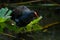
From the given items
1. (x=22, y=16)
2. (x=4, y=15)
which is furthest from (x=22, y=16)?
(x=4, y=15)

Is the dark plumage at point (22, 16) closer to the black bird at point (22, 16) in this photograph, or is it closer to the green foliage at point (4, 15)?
the black bird at point (22, 16)

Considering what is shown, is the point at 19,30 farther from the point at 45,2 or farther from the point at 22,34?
the point at 45,2

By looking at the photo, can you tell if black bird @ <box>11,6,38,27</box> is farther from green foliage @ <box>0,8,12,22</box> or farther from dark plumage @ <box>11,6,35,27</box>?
green foliage @ <box>0,8,12,22</box>

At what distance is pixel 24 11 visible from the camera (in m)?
2.83

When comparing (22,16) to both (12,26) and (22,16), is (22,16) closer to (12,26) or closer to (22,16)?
(22,16)

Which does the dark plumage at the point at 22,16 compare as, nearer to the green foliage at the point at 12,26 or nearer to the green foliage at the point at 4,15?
the green foliage at the point at 12,26

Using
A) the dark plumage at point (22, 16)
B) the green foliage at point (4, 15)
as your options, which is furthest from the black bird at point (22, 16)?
the green foliage at point (4, 15)

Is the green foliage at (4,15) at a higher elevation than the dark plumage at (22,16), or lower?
higher

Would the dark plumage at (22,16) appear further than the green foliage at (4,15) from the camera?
Yes

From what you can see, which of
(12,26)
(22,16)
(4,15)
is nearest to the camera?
(4,15)

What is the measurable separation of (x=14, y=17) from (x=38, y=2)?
1.91 meters

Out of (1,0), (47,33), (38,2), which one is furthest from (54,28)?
(1,0)

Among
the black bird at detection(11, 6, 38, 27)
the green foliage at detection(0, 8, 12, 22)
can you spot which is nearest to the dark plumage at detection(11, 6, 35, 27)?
the black bird at detection(11, 6, 38, 27)

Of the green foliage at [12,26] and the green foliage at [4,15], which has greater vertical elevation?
the green foliage at [4,15]
